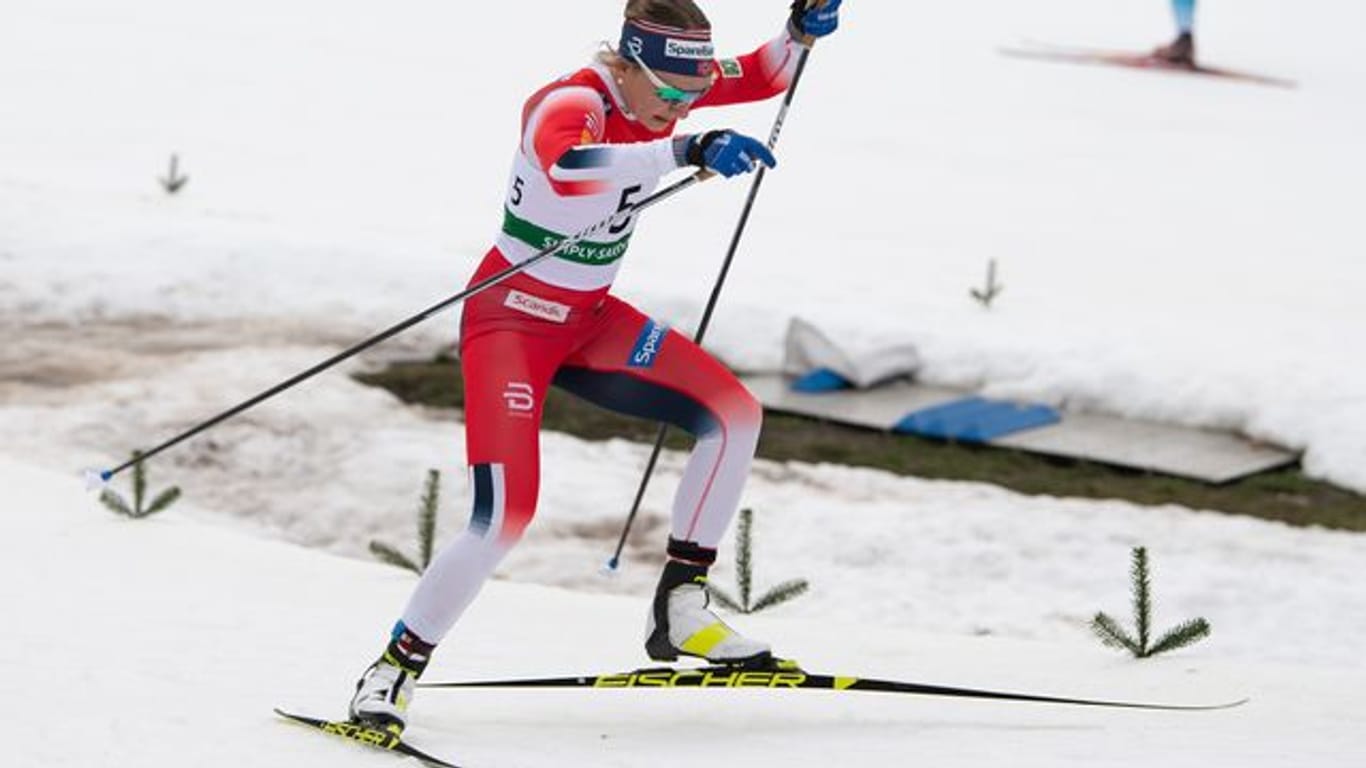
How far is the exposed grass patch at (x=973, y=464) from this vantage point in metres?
11.9

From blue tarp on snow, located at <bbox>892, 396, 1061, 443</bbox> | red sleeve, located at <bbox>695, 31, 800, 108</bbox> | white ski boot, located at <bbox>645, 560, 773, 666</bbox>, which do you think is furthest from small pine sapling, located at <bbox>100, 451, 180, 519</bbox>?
blue tarp on snow, located at <bbox>892, 396, 1061, 443</bbox>

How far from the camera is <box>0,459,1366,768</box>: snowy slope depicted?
256 inches

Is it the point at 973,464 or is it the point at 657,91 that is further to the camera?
the point at 973,464

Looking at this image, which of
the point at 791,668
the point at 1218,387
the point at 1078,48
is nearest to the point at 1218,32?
the point at 1078,48

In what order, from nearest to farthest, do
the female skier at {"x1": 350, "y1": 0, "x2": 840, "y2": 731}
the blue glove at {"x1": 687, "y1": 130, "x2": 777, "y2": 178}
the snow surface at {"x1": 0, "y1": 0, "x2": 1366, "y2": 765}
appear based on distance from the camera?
the blue glove at {"x1": 687, "y1": 130, "x2": 777, "y2": 178}
the female skier at {"x1": 350, "y1": 0, "x2": 840, "y2": 731}
the snow surface at {"x1": 0, "y1": 0, "x2": 1366, "y2": 765}

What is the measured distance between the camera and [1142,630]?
314 inches

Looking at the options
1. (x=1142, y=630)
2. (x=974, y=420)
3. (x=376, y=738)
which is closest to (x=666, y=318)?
(x=974, y=420)

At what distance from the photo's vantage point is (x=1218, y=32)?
104 ft

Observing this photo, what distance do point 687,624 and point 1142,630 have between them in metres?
1.96

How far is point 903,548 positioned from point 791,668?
437 centimetres

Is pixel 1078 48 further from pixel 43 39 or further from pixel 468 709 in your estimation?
pixel 468 709

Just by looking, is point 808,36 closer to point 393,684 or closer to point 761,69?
point 761,69

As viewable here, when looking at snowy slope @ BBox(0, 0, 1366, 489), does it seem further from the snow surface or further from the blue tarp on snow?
the blue tarp on snow

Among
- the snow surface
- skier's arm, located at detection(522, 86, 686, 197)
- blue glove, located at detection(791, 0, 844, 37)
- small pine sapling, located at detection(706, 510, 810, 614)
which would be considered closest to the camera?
skier's arm, located at detection(522, 86, 686, 197)
